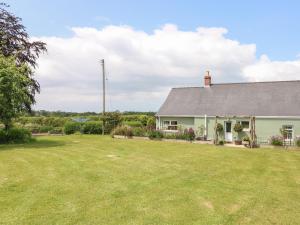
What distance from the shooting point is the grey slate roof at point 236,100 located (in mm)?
29375

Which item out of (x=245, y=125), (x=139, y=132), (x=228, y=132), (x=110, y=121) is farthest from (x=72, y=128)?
(x=245, y=125)

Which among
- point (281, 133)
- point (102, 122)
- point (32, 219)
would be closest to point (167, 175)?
point (32, 219)

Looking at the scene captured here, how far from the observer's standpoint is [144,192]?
10.1 meters

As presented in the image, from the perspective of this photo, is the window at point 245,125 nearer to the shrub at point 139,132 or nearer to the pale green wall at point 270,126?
the pale green wall at point 270,126

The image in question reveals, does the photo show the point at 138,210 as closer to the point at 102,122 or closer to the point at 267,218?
the point at 267,218

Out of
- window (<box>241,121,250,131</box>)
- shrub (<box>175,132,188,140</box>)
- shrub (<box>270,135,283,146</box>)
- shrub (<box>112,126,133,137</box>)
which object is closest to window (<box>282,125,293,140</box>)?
shrub (<box>270,135,283,146</box>)

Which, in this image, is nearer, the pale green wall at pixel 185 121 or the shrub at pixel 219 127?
the shrub at pixel 219 127

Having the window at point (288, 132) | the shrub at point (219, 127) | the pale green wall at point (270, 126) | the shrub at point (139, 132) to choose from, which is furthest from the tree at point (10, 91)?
the window at point (288, 132)

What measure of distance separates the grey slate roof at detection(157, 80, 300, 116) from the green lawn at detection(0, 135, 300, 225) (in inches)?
541

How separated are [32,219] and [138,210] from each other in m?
2.54

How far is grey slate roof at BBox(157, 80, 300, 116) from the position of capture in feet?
96.4

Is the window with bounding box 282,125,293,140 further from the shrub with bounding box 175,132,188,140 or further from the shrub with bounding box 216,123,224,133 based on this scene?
the shrub with bounding box 175,132,188,140

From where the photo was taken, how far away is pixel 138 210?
332 inches

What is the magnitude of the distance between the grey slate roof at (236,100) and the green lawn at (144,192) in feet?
45.1
